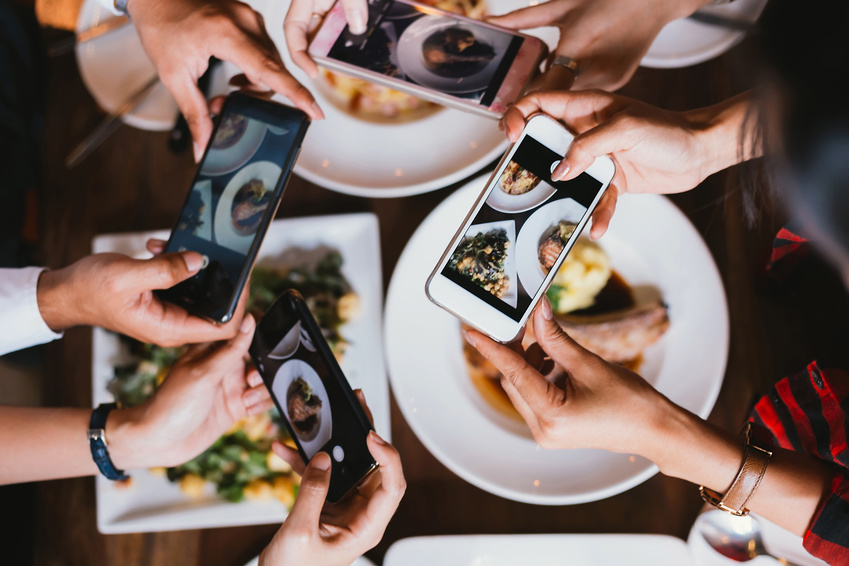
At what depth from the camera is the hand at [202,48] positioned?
2.86ft

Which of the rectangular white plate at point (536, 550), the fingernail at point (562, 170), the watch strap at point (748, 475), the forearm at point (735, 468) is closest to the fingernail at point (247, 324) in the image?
the rectangular white plate at point (536, 550)

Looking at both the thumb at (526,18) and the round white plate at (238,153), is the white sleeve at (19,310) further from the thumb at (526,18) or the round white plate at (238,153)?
the thumb at (526,18)

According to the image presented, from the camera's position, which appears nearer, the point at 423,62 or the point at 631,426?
the point at 631,426

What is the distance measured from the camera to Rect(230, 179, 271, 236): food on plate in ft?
2.76

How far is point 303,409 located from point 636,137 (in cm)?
67

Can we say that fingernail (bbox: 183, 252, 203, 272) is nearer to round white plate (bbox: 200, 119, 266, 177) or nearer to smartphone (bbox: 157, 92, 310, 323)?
smartphone (bbox: 157, 92, 310, 323)

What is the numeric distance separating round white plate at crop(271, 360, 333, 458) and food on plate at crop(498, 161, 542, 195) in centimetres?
42

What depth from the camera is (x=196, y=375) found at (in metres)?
0.84

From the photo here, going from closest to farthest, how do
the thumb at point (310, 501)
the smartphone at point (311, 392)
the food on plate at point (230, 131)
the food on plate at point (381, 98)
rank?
the thumb at point (310, 501) < the smartphone at point (311, 392) < the food on plate at point (230, 131) < the food on plate at point (381, 98)

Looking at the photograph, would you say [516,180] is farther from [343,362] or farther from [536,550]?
[536,550]

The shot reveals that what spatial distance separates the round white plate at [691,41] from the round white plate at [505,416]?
11.9 inches

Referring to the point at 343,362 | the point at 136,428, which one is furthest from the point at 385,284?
the point at 136,428

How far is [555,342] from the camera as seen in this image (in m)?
0.72

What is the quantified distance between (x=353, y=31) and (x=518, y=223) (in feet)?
1.57
